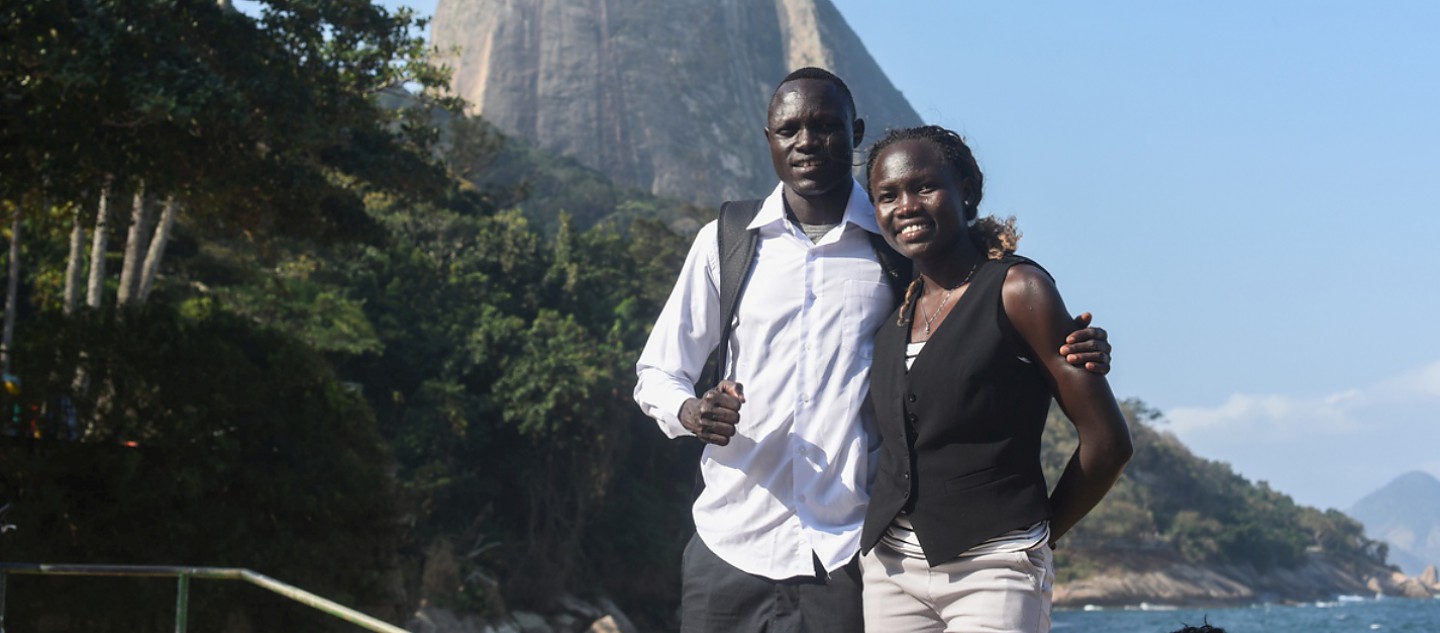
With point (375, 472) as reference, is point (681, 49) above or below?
above

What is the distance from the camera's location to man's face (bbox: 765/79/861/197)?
3125 millimetres

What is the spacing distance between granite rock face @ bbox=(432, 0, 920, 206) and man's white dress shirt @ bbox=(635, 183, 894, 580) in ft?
332

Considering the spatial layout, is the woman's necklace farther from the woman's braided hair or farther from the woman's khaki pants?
A: the woman's khaki pants

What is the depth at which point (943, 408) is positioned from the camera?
107 inches

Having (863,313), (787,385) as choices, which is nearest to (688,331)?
(787,385)

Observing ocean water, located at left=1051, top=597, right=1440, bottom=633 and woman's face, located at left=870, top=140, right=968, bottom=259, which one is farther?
ocean water, located at left=1051, top=597, right=1440, bottom=633

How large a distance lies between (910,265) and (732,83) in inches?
4665

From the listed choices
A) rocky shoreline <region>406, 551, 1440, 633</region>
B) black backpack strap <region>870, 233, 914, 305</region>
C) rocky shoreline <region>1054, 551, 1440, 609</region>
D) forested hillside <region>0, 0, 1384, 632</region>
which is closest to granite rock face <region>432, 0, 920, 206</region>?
rocky shoreline <region>406, 551, 1440, 633</region>

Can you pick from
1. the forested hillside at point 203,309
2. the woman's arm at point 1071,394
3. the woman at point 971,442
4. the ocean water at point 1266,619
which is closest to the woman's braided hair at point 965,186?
the woman at point 971,442

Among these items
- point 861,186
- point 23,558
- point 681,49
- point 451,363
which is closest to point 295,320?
point 451,363

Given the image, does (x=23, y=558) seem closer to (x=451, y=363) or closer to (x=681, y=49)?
(x=451, y=363)

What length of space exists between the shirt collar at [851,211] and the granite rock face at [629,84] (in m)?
101

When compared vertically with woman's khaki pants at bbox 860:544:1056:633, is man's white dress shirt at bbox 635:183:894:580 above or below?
above

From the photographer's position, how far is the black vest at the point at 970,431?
267 centimetres
